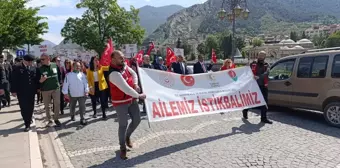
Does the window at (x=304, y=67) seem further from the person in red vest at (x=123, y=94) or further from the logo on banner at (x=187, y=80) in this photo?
the person in red vest at (x=123, y=94)

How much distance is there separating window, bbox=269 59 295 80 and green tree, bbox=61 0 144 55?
39.9m

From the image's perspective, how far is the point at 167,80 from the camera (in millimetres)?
6988

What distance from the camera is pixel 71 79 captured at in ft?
29.0

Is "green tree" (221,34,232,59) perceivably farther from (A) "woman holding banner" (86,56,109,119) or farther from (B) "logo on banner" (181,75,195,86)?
(B) "logo on banner" (181,75,195,86)

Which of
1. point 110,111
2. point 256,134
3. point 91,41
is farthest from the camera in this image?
point 91,41

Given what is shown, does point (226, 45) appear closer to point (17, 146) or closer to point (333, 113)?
point (333, 113)

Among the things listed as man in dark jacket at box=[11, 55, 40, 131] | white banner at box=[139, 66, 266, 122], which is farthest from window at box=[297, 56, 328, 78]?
man in dark jacket at box=[11, 55, 40, 131]

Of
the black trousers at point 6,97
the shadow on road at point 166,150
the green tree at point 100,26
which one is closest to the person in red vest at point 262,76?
the shadow on road at point 166,150

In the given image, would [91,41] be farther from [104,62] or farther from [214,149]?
[214,149]

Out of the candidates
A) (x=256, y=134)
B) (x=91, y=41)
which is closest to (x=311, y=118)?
(x=256, y=134)

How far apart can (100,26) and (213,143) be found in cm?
4485

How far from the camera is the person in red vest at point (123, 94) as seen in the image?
18.2ft

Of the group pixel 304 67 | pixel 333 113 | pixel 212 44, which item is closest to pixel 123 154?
pixel 333 113

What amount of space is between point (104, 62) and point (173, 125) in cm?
255
